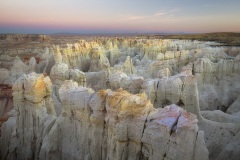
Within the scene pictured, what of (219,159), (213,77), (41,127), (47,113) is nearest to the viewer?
(219,159)

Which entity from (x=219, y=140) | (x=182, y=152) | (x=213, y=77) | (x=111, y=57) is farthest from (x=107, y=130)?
(x=111, y=57)

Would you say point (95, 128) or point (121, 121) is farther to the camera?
point (95, 128)

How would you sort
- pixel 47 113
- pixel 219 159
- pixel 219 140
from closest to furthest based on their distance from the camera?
pixel 219 159
pixel 219 140
pixel 47 113

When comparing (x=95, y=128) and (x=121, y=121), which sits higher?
(x=121, y=121)

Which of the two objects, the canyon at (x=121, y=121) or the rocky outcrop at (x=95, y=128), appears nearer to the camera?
the rocky outcrop at (x=95, y=128)

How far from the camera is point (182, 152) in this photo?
25.3 feet

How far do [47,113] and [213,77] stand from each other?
15735 mm

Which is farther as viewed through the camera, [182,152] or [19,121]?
[19,121]

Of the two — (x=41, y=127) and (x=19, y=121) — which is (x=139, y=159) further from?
(x=19, y=121)

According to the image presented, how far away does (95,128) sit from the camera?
1018 centimetres

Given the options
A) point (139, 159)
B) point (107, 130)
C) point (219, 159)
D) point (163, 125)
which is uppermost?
point (163, 125)

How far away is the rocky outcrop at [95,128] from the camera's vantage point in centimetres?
802

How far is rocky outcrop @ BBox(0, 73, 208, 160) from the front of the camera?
8.02 metres

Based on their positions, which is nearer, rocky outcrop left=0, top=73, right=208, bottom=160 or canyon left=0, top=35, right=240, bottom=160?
rocky outcrop left=0, top=73, right=208, bottom=160
